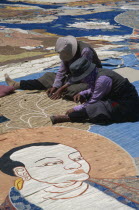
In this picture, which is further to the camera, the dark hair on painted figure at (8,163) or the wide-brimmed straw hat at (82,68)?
the wide-brimmed straw hat at (82,68)

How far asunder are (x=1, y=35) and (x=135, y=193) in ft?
23.3

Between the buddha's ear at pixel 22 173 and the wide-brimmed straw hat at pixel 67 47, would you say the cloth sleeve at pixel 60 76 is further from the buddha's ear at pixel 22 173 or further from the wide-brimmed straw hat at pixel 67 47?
the buddha's ear at pixel 22 173

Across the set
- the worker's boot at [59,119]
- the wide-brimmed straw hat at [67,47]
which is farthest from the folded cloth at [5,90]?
the worker's boot at [59,119]

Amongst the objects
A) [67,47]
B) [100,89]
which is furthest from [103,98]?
[67,47]

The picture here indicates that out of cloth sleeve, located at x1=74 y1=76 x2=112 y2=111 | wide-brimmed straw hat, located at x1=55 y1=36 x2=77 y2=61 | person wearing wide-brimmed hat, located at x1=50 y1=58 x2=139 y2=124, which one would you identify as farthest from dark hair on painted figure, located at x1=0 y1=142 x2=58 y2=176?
wide-brimmed straw hat, located at x1=55 y1=36 x2=77 y2=61

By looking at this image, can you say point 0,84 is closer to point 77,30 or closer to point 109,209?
point 109,209

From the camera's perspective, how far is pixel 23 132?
13.2 ft

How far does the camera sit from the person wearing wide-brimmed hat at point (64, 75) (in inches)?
189

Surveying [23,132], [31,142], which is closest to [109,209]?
[31,142]

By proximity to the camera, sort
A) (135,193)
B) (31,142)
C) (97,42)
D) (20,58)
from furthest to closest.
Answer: (97,42) < (20,58) < (31,142) < (135,193)

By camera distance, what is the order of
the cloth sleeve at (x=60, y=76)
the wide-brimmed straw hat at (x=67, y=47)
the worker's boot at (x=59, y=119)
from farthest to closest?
the cloth sleeve at (x=60, y=76)
the wide-brimmed straw hat at (x=67, y=47)
the worker's boot at (x=59, y=119)

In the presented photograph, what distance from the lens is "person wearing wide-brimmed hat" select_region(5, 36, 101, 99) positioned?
4.79 metres

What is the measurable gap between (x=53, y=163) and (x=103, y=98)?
4.00 feet

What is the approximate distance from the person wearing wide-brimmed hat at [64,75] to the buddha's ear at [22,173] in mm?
1887
